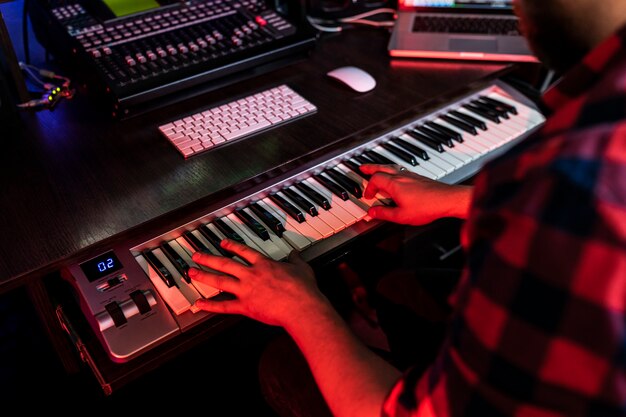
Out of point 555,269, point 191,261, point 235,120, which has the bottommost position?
point 191,261

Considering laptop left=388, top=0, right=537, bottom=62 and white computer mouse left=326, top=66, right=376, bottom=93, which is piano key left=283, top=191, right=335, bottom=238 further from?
laptop left=388, top=0, right=537, bottom=62

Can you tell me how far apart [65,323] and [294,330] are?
41 centimetres

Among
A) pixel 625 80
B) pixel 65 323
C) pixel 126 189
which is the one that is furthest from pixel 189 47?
pixel 625 80

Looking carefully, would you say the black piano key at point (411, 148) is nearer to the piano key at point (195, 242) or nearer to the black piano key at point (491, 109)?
the black piano key at point (491, 109)

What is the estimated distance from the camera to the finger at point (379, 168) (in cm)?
118

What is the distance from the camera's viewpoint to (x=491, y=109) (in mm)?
1442

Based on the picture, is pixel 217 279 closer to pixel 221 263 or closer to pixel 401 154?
pixel 221 263

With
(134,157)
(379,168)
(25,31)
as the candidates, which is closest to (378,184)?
(379,168)

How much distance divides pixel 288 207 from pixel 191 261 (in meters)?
0.22

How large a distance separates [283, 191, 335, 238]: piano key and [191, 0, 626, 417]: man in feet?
1.46

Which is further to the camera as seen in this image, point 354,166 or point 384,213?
point 354,166

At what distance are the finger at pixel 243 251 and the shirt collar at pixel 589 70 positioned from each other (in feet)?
1.74

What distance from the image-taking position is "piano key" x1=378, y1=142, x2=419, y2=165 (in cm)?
126

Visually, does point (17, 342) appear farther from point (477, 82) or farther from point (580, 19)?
point (580, 19)
